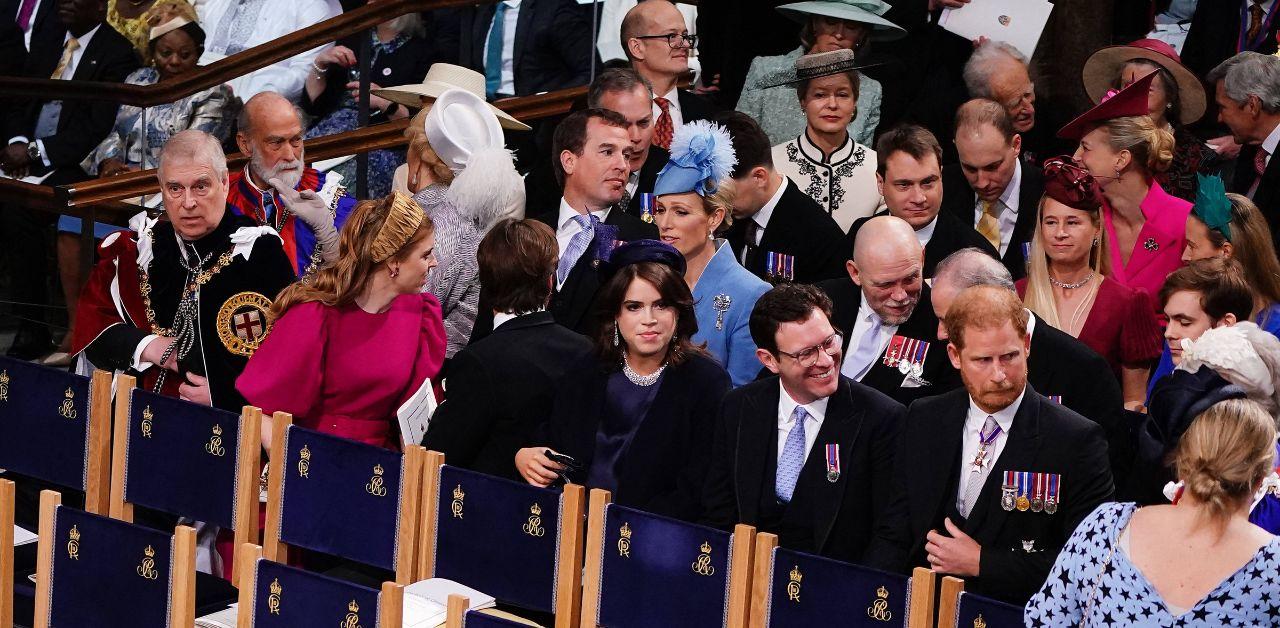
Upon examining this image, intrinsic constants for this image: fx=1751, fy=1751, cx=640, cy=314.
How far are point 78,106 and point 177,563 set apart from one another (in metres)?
2.96

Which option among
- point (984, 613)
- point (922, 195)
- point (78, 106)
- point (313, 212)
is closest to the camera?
point (984, 613)

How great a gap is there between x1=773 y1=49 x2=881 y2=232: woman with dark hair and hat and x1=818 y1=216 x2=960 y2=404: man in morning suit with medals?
1.17m

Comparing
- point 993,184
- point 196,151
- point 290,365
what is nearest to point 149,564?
point 290,365

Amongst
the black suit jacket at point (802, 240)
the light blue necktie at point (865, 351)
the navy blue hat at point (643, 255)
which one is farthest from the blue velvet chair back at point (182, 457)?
the black suit jacket at point (802, 240)

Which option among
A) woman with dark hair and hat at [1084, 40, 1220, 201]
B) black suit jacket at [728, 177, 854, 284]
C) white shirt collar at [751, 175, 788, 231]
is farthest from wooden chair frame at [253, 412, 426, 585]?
woman with dark hair and hat at [1084, 40, 1220, 201]

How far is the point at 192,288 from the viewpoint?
175 inches

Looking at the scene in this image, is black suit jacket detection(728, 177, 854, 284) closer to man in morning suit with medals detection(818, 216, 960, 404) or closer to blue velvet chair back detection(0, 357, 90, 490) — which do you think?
man in morning suit with medals detection(818, 216, 960, 404)

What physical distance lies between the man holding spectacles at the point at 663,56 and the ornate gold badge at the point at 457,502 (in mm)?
2589

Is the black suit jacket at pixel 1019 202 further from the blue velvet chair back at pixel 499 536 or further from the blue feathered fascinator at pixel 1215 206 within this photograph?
the blue velvet chair back at pixel 499 536

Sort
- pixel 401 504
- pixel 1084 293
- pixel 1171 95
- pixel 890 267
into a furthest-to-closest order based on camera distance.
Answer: pixel 1171 95, pixel 1084 293, pixel 890 267, pixel 401 504

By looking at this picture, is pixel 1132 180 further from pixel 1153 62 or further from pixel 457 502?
pixel 457 502

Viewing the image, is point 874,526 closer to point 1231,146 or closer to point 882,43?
point 1231,146

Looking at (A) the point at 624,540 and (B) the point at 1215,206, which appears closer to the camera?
(A) the point at 624,540

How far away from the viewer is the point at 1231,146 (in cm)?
A: 591
